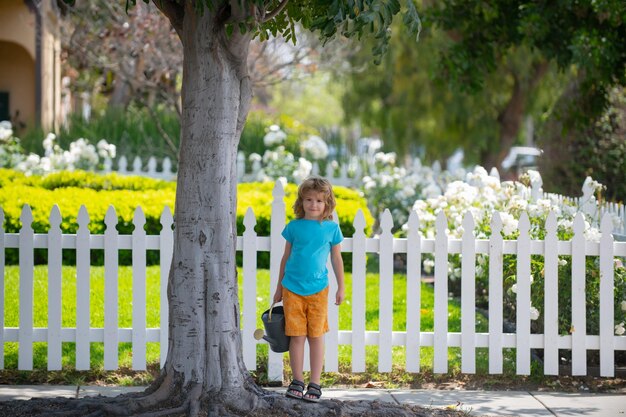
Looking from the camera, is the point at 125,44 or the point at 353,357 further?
the point at 125,44

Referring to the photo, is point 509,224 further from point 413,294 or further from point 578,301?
point 413,294

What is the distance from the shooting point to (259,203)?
10.3m

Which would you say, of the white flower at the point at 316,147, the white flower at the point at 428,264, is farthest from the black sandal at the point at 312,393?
the white flower at the point at 316,147

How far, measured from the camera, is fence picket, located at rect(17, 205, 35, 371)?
20.2 ft

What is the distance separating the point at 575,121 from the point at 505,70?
9.53 meters

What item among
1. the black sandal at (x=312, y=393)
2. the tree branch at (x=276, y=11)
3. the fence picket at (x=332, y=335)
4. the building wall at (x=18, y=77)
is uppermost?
the building wall at (x=18, y=77)

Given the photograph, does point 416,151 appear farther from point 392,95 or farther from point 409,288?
point 409,288

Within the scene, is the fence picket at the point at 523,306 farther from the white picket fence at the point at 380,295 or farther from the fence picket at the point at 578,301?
the fence picket at the point at 578,301

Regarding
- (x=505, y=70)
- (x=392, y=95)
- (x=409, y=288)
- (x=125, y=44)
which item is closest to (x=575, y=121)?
(x=409, y=288)

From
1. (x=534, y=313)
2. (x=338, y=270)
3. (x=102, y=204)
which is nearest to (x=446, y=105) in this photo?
(x=102, y=204)

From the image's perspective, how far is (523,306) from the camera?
6297 mm

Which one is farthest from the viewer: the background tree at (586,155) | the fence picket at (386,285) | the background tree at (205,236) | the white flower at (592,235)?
the background tree at (586,155)

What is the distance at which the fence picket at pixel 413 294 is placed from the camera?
6230 mm

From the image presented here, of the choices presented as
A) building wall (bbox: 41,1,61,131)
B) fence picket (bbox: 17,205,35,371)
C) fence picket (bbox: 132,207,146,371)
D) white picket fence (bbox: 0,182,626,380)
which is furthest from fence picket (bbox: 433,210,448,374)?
building wall (bbox: 41,1,61,131)
